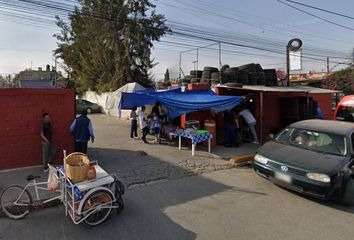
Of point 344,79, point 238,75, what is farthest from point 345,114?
point 344,79

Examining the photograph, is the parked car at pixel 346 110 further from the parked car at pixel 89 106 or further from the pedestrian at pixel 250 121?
the parked car at pixel 89 106

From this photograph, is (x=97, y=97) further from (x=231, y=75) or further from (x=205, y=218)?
(x=205, y=218)

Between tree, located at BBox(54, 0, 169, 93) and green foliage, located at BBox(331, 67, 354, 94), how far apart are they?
19.2 metres

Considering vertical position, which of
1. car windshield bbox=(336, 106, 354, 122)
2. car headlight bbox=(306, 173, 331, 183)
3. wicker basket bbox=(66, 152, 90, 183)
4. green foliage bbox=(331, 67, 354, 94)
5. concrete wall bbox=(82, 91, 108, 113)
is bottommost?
car headlight bbox=(306, 173, 331, 183)

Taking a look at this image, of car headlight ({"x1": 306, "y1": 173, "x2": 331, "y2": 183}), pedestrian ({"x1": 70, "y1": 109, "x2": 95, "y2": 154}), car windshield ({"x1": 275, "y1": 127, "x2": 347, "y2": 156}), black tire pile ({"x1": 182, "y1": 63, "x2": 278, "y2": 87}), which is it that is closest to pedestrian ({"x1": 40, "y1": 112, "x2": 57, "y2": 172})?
pedestrian ({"x1": 70, "y1": 109, "x2": 95, "y2": 154})

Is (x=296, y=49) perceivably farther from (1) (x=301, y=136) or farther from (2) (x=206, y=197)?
(2) (x=206, y=197)

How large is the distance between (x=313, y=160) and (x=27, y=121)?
747 centimetres

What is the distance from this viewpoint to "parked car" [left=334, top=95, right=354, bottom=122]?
1251 centimetres

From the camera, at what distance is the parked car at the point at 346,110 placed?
41.0ft

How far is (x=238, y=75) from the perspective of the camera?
52.7 ft

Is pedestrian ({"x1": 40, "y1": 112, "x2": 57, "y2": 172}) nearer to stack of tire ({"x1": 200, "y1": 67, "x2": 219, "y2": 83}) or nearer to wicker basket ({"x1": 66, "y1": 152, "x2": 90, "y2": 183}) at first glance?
wicker basket ({"x1": 66, "y1": 152, "x2": 90, "y2": 183})

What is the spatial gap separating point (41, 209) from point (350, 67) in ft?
136

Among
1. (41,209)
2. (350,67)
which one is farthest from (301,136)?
(350,67)

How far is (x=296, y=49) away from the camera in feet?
60.8
